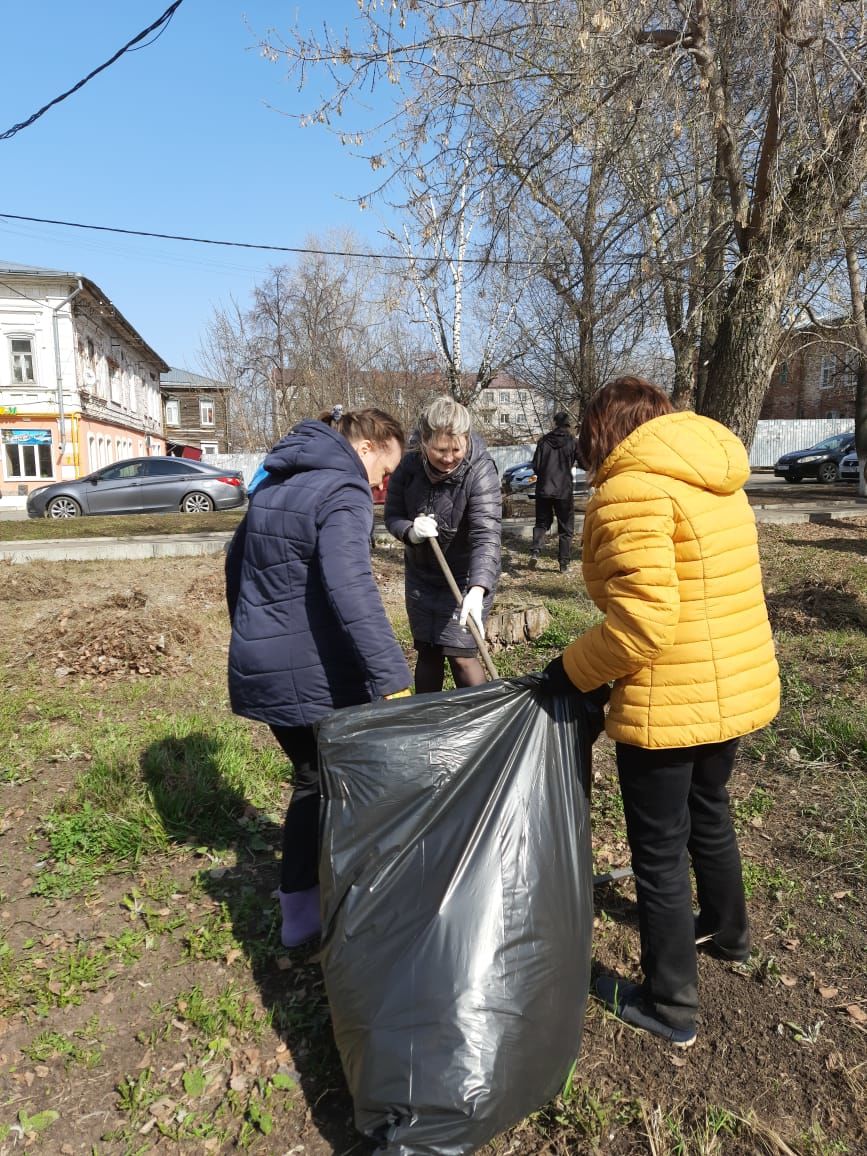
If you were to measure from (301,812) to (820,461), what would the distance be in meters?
23.2

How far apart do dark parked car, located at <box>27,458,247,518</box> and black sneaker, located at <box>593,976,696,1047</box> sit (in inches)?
595

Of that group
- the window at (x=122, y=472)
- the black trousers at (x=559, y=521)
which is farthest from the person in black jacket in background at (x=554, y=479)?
the window at (x=122, y=472)

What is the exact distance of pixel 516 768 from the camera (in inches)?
74.2

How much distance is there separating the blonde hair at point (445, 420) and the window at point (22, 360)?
2796cm

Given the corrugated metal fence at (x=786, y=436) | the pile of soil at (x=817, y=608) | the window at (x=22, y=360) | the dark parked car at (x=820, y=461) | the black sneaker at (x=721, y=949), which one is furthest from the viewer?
the corrugated metal fence at (x=786, y=436)

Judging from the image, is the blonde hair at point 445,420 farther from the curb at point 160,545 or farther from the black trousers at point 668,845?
the curb at point 160,545

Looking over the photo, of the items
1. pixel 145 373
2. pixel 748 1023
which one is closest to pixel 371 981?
pixel 748 1023

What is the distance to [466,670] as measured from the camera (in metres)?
3.43

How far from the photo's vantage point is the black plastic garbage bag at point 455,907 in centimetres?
164

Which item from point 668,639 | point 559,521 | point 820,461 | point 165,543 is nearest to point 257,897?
point 668,639

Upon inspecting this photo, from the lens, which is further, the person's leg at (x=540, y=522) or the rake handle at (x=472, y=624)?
the person's leg at (x=540, y=522)

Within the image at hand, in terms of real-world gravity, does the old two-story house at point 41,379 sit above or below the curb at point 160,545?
above

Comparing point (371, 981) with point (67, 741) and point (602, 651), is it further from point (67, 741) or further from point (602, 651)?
point (67, 741)

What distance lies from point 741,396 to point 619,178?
2460 mm
